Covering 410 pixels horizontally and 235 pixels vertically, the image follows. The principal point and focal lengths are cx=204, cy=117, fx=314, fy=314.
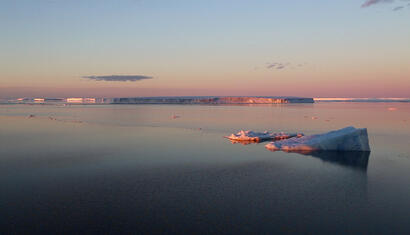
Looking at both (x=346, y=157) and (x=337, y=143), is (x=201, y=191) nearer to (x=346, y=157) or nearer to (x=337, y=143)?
(x=346, y=157)

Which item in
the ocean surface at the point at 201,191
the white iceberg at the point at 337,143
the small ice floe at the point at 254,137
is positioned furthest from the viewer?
the small ice floe at the point at 254,137

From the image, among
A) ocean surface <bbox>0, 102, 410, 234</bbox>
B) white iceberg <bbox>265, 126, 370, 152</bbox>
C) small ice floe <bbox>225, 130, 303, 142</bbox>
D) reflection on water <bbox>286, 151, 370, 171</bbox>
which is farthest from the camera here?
small ice floe <bbox>225, 130, 303, 142</bbox>

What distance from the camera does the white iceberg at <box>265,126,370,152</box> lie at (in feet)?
43.8

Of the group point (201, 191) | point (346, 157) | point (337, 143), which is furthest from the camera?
point (337, 143)

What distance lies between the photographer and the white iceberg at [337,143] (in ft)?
43.8

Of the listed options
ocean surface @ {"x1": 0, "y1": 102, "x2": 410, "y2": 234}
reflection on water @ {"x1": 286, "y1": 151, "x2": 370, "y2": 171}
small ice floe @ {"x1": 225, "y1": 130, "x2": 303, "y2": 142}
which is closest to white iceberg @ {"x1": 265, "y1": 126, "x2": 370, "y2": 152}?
reflection on water @ {"x1": 286, "y1": 151, "x2": 370, "y2": 171}

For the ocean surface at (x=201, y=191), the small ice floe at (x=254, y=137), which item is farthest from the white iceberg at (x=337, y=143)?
the small ice floe at (x=254, y=137)

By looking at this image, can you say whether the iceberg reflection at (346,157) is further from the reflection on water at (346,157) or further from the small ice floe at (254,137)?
the small ice floe at (254,137)

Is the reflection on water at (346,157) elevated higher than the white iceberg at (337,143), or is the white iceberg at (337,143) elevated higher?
the white iceberg at (337,143)

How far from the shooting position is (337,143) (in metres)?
13.5

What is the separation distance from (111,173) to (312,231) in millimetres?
5983

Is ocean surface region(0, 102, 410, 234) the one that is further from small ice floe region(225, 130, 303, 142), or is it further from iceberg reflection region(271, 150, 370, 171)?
small ice floe region(225, 130, 303, 142)

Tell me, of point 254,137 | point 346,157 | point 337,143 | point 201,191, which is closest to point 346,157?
point 346,157

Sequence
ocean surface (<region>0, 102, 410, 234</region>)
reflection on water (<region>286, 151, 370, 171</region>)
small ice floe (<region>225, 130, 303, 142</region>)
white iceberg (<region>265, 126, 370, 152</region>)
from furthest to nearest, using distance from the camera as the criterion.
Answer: small ice floe (<region>225, 130, 303, 142</region>), white iceberg (<region>265, 126, 370, 152</region>), reflection on water (<region>286, 151, 370, 171</region>), ocean surface (<region>0, 102, 410, 234</region>)
